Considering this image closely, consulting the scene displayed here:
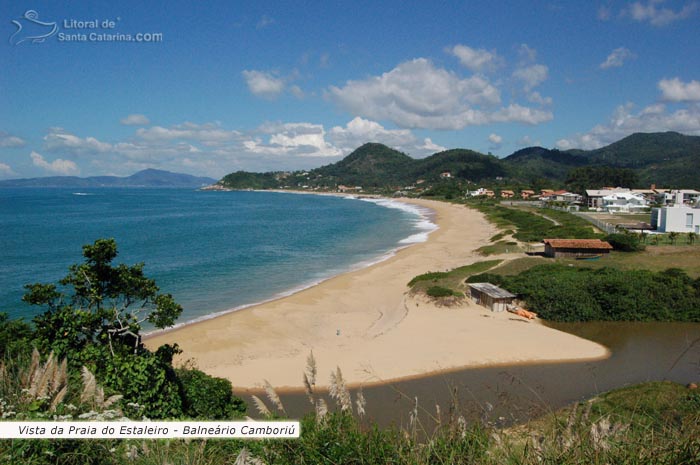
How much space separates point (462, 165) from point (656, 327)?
575ft

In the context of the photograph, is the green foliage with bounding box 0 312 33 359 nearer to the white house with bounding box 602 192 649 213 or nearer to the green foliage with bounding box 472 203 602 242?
the green foliage with bounding box 472 203 602 242

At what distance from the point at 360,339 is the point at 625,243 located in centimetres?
2481

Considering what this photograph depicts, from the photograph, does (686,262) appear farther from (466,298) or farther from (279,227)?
(279,227)

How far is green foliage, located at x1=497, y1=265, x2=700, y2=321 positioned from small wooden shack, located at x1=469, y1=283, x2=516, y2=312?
1121 mm

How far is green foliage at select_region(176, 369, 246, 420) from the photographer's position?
9914mm

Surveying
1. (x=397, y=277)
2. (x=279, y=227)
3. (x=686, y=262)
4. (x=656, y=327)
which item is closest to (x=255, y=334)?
(x=397, y=277)

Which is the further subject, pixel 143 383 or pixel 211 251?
pixel 211 251

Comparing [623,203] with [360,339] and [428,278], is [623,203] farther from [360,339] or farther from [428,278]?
[360,339]

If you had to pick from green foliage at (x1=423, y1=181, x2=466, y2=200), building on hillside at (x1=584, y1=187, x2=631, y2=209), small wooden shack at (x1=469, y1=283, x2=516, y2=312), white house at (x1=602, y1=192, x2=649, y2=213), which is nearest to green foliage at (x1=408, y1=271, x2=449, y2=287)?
small wooden shack at (x1=469, y1=283, x2=516, y2=312)

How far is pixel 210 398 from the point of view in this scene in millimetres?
10234

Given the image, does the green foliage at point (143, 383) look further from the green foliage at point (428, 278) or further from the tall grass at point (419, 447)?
the green foliage at point (428, 278)

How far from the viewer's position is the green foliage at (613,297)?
22266mm

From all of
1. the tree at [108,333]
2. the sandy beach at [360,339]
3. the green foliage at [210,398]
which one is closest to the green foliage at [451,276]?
the sandy beach at [360,339]

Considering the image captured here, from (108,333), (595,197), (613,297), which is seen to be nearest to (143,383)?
(108,333)
